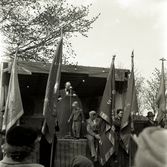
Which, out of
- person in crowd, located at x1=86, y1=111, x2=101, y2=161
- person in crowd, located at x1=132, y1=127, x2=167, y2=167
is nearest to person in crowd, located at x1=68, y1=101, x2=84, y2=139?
person in crowd, located at x1=86, y1=111, x2=101, y2=161

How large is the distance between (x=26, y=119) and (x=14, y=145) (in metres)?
11.8

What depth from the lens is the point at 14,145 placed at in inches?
107

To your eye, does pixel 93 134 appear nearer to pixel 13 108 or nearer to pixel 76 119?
pixel 76 119

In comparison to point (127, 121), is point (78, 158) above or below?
below

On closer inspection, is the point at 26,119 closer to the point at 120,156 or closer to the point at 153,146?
the point at 120,156

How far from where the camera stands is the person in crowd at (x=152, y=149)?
1365mm

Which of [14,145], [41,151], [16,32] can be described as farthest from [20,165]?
[16,32]

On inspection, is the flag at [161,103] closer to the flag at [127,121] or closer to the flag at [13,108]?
the flag at [127,121]

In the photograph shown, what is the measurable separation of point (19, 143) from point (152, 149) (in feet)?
5.14

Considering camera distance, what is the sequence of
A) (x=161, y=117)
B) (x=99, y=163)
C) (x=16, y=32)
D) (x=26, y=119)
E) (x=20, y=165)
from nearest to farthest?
(x=20, y=165) < (x=99, y=163) < (x=161, y=117) < (x=26, y=119) < (x=16, y=32)

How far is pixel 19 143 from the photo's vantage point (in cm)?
271

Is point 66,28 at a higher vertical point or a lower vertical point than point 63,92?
higher

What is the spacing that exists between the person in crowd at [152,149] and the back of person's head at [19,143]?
1443mm

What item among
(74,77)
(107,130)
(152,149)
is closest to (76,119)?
(107,130)
